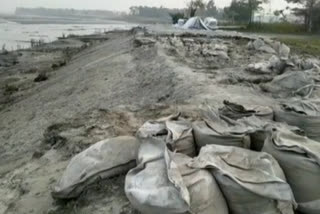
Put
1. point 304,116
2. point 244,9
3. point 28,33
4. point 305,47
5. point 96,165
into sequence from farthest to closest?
point 28,33, point 244,9, point 305,47, point 304,116, point 96,165

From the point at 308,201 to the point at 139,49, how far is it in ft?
35.2

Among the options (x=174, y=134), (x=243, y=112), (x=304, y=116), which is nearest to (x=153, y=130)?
(x=174, y=134)

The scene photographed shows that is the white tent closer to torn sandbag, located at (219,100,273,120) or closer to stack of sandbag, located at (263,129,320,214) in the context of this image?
torn sandbag, located at (219,100,273,120)

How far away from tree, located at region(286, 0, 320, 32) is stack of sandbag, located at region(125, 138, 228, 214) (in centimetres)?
3001

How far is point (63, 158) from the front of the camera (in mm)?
4812

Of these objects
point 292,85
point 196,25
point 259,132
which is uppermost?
point 259,132

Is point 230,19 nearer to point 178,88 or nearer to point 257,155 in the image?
point 178,88

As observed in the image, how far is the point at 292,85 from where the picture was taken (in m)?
6.75

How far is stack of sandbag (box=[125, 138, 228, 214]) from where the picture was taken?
286 centimetres

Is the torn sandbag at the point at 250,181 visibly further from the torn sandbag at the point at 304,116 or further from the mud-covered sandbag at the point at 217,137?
the torn sandbag at the point at 304,116

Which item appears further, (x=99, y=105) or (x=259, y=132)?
(x=99, y=105)

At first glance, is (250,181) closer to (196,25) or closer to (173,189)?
(173,189)

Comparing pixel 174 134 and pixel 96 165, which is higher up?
pixel 174 134

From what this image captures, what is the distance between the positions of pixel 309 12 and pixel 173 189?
102 feet
